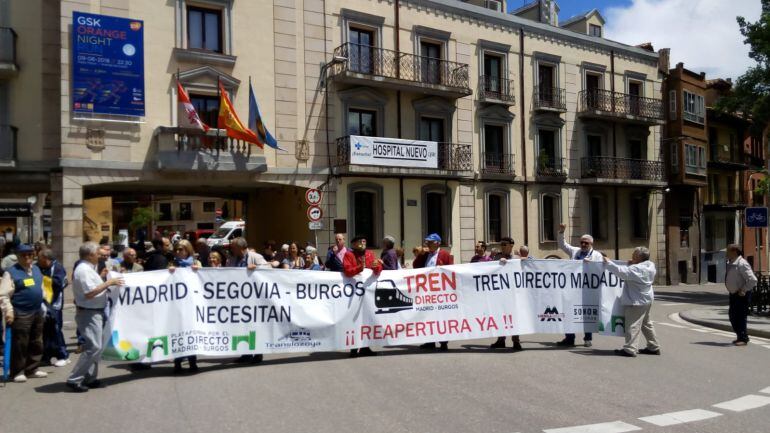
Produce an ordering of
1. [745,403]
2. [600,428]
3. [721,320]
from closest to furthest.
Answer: [600,428] < [745,403] < [721,320]

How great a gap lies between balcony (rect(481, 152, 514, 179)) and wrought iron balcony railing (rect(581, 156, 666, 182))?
4.87 m

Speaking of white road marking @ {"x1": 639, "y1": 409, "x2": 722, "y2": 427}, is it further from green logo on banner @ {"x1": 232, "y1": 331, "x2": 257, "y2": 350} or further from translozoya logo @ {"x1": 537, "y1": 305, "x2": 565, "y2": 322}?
green logo on banner @ {"x1": 232, "y1": 331, "x2": 257, "y2": 350}

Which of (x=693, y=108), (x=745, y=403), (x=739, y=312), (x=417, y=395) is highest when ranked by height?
(x=693, y=108)

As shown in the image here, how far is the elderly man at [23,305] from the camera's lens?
8227mm

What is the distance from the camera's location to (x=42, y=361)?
9570mm

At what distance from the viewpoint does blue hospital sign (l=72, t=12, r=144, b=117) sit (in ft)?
57.7

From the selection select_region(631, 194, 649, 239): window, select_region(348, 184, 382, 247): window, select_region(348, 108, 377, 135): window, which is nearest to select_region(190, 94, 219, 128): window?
select_region(348, 108, 377, 135): window

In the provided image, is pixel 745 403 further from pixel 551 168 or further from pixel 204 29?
pixel 551 168

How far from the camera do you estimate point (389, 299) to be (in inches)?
387

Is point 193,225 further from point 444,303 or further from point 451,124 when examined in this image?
point 444,303

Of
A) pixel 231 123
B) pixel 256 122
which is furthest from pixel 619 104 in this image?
pixel 231 123

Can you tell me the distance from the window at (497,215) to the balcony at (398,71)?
4.76m

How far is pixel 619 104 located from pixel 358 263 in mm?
24527

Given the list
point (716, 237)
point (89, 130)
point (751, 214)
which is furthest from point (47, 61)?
point (716, 237)
